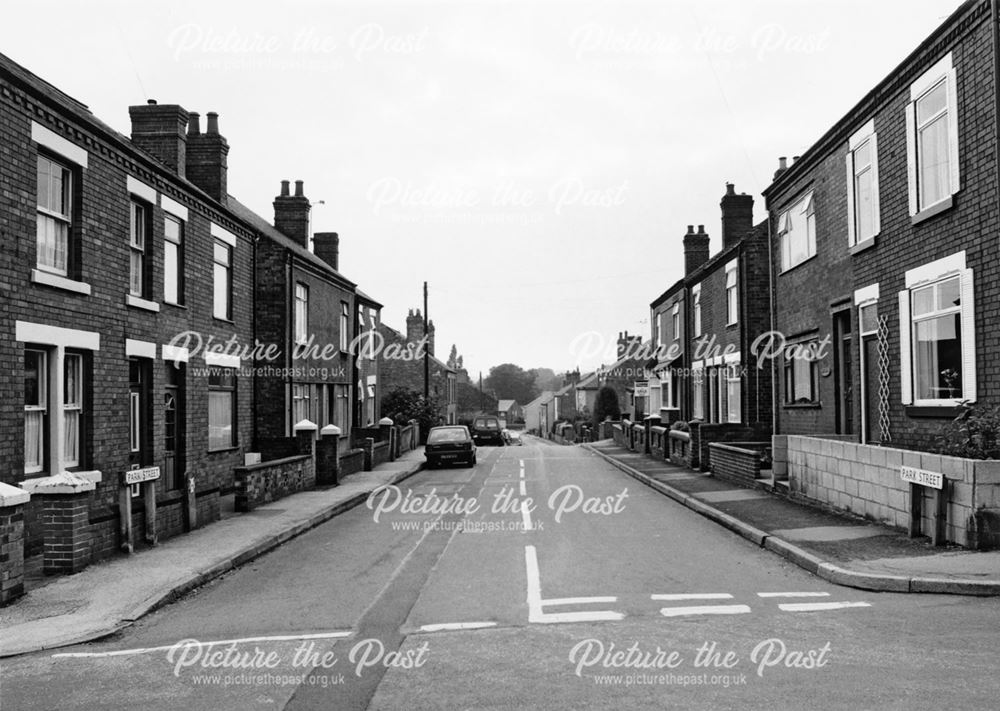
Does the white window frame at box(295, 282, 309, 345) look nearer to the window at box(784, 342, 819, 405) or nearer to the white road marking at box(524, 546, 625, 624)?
the window at box(784, 342, 819, 405)

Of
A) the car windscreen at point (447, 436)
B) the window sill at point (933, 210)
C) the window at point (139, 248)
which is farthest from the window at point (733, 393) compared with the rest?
the window at point (139, 248)

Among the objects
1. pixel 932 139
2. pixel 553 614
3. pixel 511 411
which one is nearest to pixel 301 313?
pixel 932 139

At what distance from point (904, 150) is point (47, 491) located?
42.5 ft

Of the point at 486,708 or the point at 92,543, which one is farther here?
the point at 92,543

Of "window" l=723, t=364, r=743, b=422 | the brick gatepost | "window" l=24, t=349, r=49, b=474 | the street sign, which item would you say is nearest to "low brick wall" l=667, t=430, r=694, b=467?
"window" l=723, t=364, r=743, b=422

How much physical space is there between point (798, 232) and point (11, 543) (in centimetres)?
1638

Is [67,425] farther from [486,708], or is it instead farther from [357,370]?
[357,370]

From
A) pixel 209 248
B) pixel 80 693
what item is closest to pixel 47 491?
pixel 80 693

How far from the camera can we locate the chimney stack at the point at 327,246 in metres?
34.1

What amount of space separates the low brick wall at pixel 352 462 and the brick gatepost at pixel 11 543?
1348cm

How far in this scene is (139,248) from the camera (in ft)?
45.7

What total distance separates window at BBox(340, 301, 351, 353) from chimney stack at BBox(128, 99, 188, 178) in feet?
42.0

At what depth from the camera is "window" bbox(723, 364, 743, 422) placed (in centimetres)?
2431

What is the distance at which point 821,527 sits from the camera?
1141 centimetres
